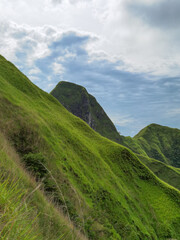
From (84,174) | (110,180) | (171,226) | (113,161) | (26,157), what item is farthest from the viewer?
(113,161)

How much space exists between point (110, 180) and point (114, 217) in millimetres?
8951

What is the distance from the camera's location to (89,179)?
28.5m

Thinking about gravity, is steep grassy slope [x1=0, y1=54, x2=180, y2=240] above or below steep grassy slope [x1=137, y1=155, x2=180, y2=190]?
below

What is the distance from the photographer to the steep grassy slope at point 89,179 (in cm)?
1755

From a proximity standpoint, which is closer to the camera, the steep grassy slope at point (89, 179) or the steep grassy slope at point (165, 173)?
the steep grassy slope at point (89, 179)

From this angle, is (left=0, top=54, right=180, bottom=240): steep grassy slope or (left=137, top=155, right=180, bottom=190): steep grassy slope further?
(left=137, top=155, right=180, bottom=190): steep grassy slope

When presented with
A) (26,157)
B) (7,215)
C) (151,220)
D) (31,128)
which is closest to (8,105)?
(31,128)

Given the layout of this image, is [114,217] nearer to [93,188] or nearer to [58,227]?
[93,188]

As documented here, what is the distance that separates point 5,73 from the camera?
4638 centimetres

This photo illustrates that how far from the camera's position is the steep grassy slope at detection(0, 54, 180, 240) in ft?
57.6

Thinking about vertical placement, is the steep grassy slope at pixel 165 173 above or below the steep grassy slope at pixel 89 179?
above

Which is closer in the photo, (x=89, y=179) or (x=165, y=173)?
(x=89, y=179)

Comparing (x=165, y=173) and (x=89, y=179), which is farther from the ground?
(x=165, y=173)

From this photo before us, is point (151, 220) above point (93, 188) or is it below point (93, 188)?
below
